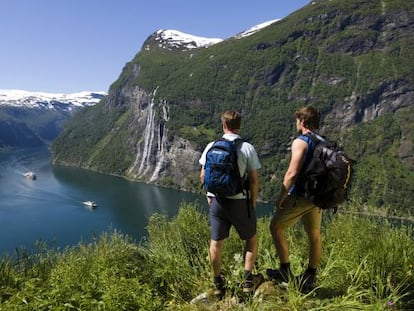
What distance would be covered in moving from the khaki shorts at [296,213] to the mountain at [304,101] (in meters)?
120

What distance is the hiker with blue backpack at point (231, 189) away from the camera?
14.9 ft

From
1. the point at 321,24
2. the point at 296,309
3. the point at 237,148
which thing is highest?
the point at 321,24

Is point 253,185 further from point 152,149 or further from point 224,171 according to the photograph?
point 152,149

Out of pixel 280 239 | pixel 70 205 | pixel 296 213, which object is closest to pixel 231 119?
pixel 296 213

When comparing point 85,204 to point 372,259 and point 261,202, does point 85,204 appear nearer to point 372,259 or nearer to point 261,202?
point 261,202

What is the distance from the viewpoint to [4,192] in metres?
110

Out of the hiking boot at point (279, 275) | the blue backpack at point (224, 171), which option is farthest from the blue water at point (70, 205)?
the blue backpack at point (224, 171)

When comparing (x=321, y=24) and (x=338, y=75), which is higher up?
(x=321, y=24)

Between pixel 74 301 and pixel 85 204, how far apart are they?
10160 cm

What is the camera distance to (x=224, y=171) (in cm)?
452

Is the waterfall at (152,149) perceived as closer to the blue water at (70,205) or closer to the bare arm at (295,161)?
the blue water at (70,205)

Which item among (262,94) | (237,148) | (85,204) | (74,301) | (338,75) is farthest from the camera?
(262,94)

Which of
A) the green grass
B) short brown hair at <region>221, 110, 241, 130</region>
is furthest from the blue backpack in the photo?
the green grass

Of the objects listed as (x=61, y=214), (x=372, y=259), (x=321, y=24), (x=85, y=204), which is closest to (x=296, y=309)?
(x=372, y=259)
